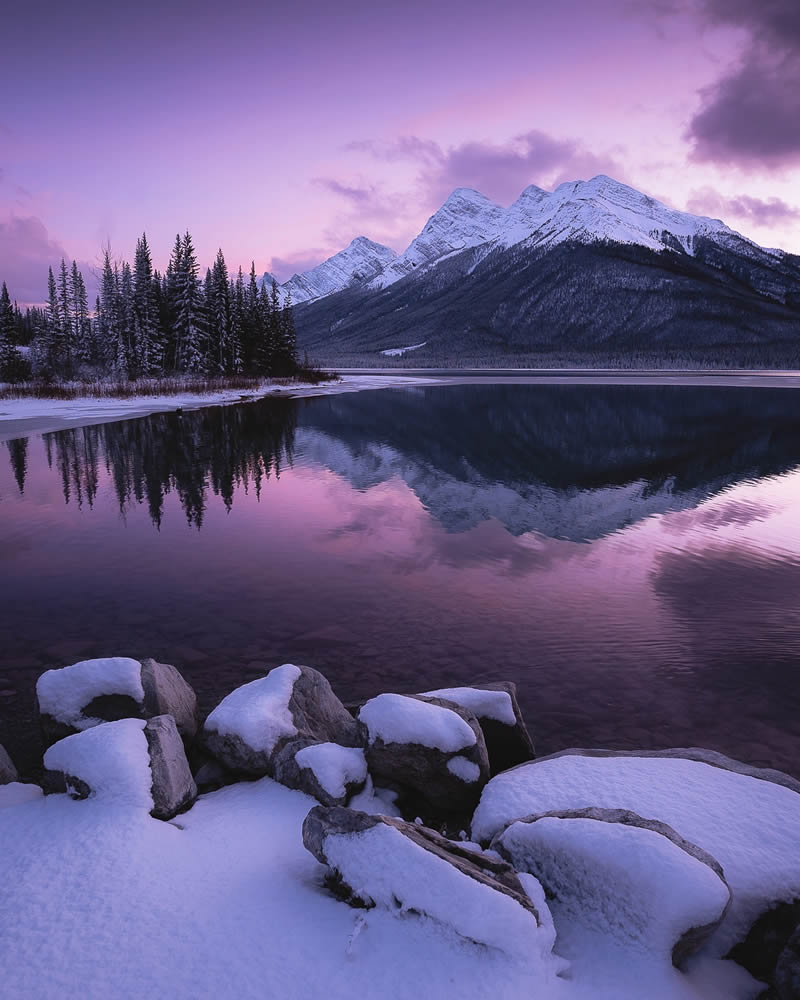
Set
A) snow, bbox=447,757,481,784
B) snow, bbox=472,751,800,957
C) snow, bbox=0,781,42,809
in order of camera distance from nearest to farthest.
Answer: snow, bbox=472,751,800,957, snow, bbox=0,781,42,809, snow, bbox=447,757,481,784

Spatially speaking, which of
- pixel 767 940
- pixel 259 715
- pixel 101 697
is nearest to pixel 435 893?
pixel 767 940

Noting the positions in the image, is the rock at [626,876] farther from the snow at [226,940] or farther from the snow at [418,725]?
the snow at [418,725]

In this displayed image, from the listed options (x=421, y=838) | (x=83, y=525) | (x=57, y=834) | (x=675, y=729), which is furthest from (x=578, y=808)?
(x=83, y=525)

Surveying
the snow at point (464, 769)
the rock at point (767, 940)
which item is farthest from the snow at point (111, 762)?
the rock at point (767, 940)

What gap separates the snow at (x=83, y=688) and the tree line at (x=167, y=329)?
57786 mm

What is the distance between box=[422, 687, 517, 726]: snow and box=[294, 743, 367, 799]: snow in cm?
98

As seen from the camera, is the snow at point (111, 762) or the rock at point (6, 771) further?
the rock at point (6, 771)

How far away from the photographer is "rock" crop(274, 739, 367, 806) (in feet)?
15.2

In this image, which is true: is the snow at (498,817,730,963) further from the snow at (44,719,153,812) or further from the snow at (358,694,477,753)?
the snow at (44,719,153,812)

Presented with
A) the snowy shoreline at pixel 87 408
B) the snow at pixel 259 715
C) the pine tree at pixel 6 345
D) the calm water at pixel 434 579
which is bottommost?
the calm water at pixel 434 579

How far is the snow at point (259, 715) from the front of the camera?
505 centimetres

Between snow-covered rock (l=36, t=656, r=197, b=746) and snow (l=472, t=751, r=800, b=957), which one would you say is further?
snow-covered rock (l=36, t=656, r=197, b=746)

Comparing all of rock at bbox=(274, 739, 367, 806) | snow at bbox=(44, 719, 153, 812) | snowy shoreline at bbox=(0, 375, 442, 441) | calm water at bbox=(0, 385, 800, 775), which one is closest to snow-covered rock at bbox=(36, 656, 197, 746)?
snow at bbox=(44, 719, 153, 812)

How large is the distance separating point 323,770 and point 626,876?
2237 millimetres
